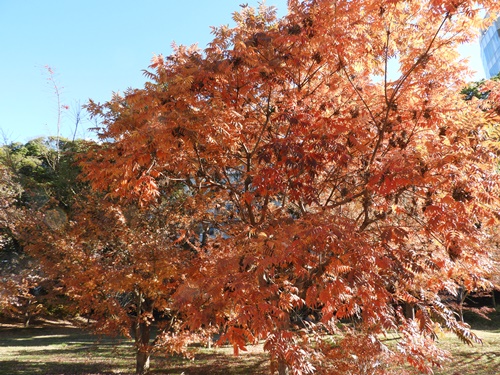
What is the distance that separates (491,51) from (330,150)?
181ft

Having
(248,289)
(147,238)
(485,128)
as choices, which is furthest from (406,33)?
(147,238)

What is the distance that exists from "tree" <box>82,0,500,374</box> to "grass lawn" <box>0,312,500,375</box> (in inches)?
227

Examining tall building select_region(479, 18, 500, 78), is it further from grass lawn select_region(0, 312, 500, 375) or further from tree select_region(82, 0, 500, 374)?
tree select_region(82, 0, 500, 374)

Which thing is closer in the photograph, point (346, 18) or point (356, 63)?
point (346, 18)

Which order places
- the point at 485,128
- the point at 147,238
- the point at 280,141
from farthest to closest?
the point at 147,238 < the point at 280,141 < the point at 485,128

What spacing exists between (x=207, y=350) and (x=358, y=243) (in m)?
12.1

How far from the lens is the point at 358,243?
4.14 meters

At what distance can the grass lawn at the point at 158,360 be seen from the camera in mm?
10422

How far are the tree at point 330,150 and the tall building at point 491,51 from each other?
1941 inches

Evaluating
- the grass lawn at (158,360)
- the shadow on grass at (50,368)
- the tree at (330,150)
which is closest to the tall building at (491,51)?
the grass lawn at (158,360)

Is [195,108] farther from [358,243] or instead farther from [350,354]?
[350,354]

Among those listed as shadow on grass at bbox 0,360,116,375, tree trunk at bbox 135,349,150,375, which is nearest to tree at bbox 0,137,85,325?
shadow on grass at bbox 0,360,116,375

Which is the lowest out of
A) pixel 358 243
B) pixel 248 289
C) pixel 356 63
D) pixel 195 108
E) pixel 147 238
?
pixel 248 289

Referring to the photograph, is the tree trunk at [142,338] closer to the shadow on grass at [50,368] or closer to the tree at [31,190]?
the shadow on grass at [50,368]
